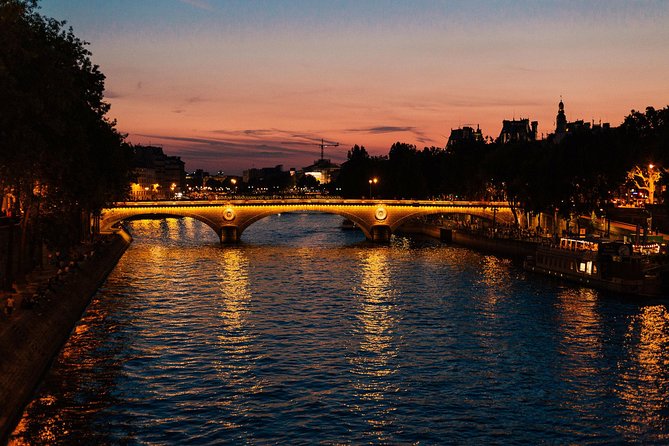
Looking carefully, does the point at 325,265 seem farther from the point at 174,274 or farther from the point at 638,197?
the point at 638,197

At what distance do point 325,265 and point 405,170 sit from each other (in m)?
72.0

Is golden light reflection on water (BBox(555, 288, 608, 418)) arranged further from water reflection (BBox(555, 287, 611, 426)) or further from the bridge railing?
the bridge railing

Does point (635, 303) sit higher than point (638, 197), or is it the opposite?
point (638, 197)

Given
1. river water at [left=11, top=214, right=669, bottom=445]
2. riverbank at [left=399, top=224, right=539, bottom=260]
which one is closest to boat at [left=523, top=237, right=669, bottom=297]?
river water at [left=11, top=214, right=669, bottom=445]

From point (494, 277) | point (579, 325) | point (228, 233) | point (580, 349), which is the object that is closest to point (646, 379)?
point (580, 349)

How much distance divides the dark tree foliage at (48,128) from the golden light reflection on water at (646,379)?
27.1m

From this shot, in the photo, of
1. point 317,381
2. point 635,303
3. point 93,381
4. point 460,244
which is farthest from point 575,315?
point 460,244

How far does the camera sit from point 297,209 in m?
118

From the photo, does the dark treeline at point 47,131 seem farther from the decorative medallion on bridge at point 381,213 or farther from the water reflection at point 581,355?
the decorative medallion on bridge at point 381,213

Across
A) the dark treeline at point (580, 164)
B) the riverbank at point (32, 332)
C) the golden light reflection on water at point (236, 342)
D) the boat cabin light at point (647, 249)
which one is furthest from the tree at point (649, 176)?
the riverbank at point (32, 332)

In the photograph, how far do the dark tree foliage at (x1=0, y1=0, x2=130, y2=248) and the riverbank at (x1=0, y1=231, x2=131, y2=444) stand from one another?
11.7 ft

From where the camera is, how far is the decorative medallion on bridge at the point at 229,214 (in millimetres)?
115500

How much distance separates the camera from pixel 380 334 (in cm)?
4659

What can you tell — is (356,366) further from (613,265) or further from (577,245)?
(577,245)
